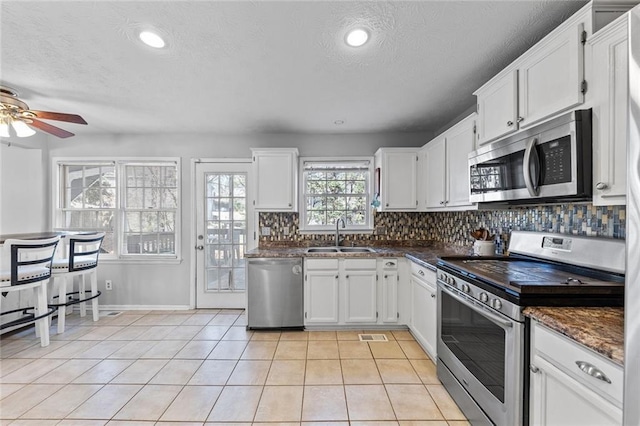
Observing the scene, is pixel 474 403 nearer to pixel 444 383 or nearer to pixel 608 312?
pixel 444 383

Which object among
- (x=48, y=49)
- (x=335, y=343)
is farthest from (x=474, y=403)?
(x=48, y=49)

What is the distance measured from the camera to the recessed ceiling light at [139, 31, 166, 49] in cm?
174

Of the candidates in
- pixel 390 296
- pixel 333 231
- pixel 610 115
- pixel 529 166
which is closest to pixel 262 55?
pixel 529 166

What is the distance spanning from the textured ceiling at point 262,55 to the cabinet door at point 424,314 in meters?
1.80

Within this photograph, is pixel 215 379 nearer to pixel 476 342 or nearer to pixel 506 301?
pixel 476 342

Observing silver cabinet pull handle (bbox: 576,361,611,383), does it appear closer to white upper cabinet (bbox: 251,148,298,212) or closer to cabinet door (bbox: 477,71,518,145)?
cabinet door (bbox: 477,71,518,145)

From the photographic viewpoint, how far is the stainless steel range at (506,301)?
1.29 metres

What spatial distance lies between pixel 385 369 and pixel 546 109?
2165mm

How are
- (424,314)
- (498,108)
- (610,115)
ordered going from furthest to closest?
1. (424,314)
2. (498,108)
3. (610,115)

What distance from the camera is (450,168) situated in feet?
8.90

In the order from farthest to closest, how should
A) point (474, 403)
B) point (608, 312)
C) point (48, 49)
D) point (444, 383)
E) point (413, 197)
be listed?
1. point (413, 197)
2. point (444, 383)
3. point (48, 49)
4. point (474, 403)
5. point (608, 312)

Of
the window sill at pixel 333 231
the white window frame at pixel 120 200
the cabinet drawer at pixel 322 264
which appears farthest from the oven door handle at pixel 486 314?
the white window frame at pixel 120 200

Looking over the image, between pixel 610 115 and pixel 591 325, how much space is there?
88cm

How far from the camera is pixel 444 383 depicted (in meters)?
2.09
